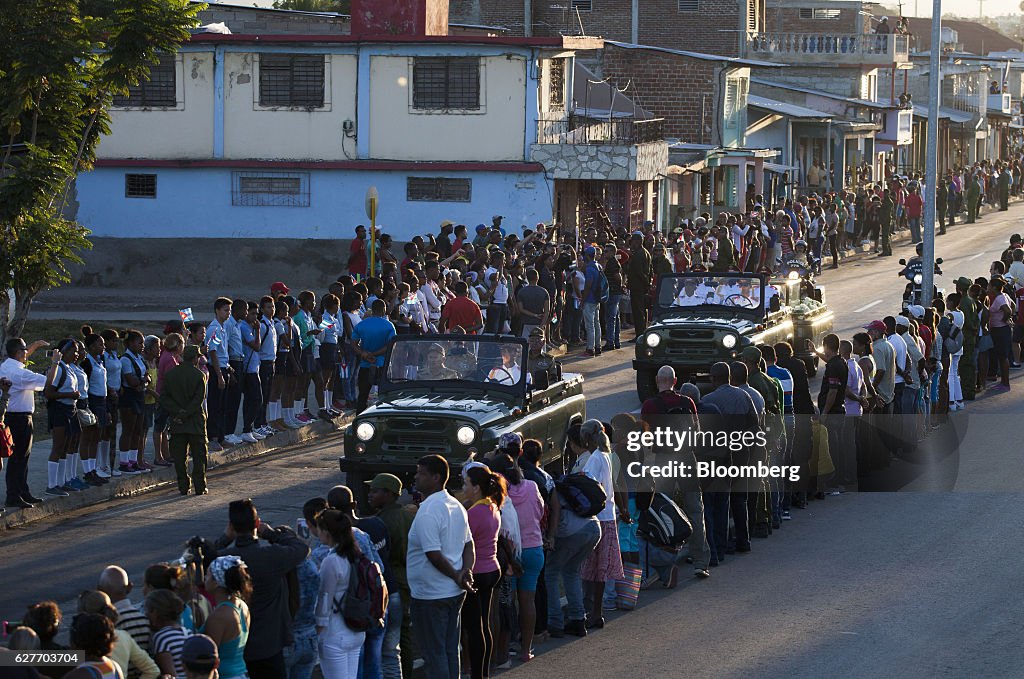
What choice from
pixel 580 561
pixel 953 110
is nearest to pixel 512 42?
pixel 580 561

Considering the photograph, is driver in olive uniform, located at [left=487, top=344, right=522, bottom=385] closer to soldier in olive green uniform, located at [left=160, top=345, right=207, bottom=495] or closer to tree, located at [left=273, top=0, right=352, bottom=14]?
soldier in olive green uniform, located at [left=160, top=345, right=207, bottom=495]

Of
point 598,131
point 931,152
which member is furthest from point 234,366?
point 598,131

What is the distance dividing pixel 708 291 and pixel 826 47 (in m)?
42.0

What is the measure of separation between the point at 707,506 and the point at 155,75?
79.9ft

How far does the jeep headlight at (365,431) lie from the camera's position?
607 inches

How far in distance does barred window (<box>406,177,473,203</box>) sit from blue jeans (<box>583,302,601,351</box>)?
9.16 metres

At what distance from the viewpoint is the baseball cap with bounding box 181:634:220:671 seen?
819 centimetres

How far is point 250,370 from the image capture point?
18.9 metres

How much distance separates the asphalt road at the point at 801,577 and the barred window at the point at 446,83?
55.3 ft

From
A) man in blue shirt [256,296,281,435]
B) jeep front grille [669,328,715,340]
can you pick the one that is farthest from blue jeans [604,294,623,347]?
man in blue shirt [256,296,281,435]

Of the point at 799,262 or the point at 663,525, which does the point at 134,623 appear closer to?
the point at 663,525

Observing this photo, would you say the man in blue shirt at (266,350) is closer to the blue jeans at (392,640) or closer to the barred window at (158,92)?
the blue jeans at (392,640)

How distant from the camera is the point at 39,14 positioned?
19.4m

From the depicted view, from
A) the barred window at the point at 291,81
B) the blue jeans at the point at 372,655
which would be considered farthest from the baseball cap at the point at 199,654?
the barred window at the point at 291,81
